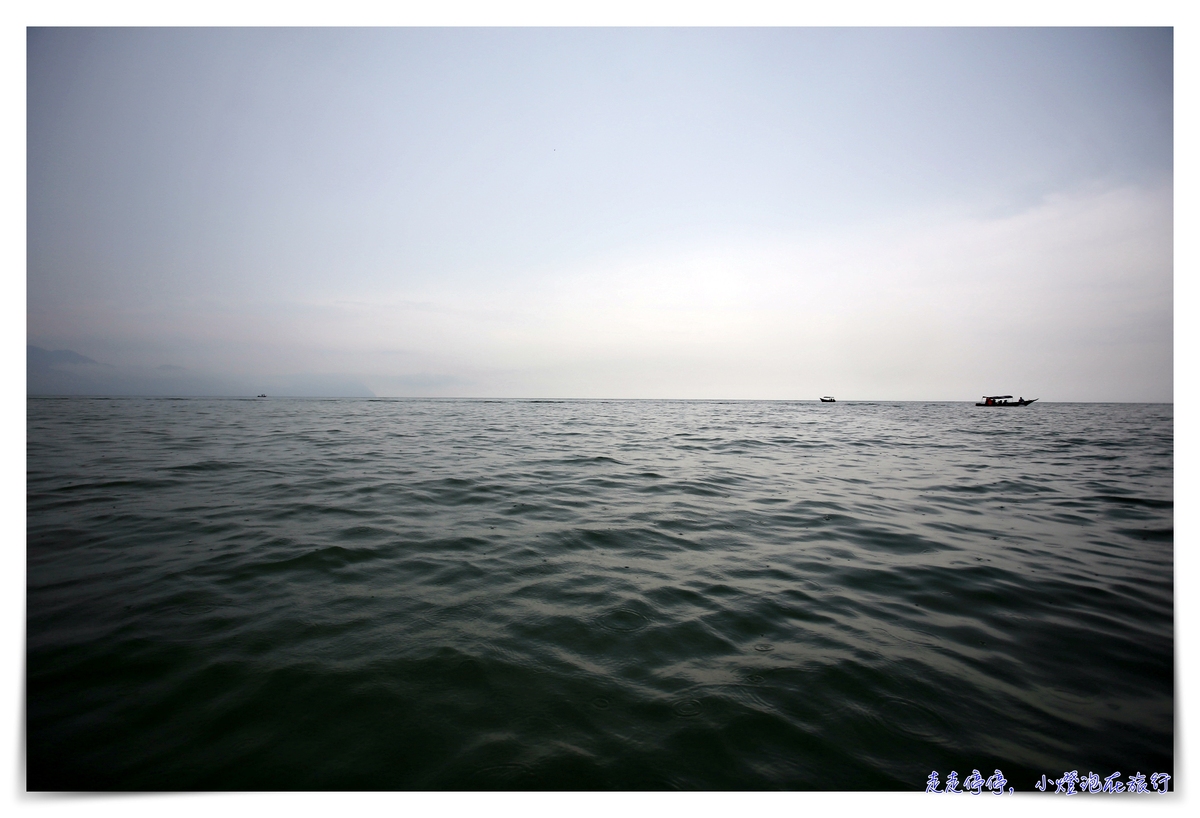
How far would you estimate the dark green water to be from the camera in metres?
2.52

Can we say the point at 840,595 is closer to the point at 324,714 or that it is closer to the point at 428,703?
the point at 428,703

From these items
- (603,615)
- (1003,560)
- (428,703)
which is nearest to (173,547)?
(428,703)

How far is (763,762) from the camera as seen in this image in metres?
2.48

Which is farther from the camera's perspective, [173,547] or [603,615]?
[173,547]

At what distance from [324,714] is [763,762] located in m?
2.50

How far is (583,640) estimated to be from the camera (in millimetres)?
3508

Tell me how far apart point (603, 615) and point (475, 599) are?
118 cm

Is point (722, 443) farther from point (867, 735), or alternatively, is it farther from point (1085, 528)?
point (867, 735)

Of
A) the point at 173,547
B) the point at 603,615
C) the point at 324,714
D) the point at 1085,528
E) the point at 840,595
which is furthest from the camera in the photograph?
the point at 1085,528

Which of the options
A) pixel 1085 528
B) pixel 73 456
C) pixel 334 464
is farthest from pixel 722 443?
pixel 73 456

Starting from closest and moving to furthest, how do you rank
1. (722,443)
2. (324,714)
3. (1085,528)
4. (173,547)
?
1. (324,714)
2. (173,547)
3. (1085,528)
4. (722,443)

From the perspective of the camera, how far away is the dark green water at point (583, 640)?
252 cm
